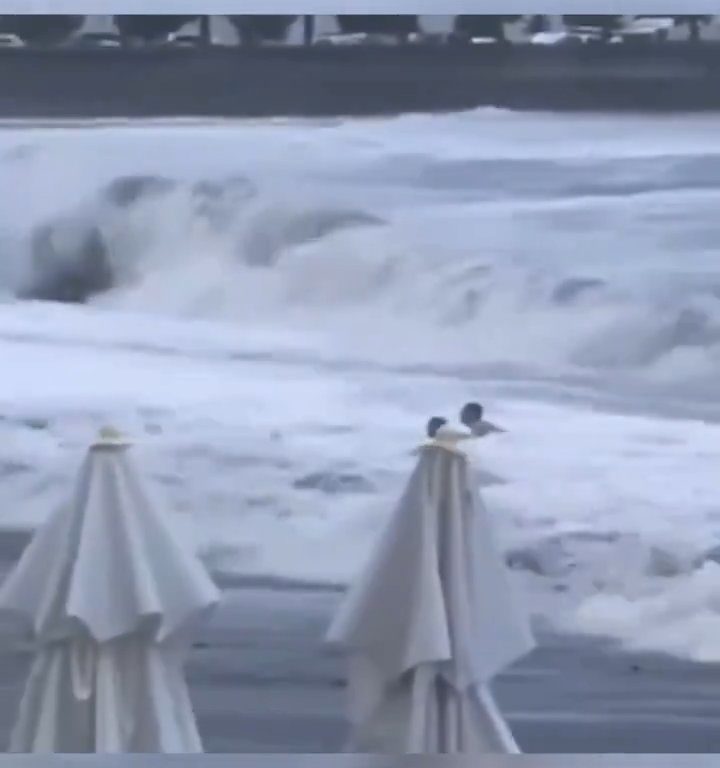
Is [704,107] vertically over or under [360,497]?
over

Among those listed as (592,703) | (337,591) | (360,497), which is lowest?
(592,703)

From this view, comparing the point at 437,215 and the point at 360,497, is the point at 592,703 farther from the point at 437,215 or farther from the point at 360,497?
the point at 437,215

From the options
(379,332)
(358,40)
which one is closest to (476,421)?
(379,332)

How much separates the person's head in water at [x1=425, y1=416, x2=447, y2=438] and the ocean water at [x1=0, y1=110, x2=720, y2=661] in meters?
0.01

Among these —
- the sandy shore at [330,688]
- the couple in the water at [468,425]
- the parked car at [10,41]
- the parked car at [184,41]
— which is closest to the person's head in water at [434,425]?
the couple in the water at [468,425]

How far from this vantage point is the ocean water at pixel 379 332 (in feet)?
4.84

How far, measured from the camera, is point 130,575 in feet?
4.87

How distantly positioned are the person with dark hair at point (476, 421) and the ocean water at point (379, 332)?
0.04 ft

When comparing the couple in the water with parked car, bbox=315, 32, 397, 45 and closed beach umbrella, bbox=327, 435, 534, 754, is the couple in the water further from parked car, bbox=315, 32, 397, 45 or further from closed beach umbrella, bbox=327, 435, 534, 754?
parked car, bbox=315, 32, 397, 45

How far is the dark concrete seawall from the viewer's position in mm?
1509

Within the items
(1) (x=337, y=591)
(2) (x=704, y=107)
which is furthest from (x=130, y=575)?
(2) (x=704, y=107)

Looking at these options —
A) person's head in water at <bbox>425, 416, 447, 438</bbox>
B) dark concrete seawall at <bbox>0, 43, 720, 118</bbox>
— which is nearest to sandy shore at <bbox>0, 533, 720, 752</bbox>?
person's head in water at <bbox>425, 416, 447, 438</bbox>

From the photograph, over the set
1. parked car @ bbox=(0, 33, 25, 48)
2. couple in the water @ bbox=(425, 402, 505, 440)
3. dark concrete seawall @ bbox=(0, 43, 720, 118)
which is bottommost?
couple in the water @ bbox=(425, 402, 505, 440)

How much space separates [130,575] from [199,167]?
492 millimetres
